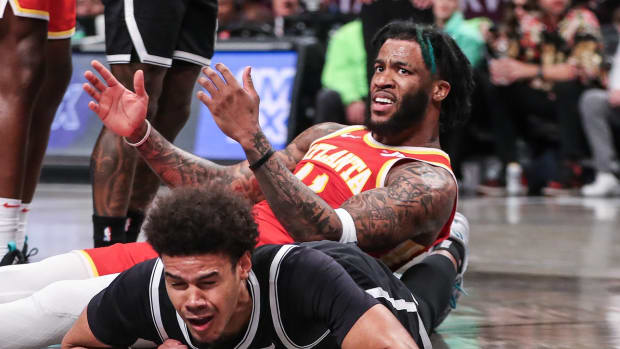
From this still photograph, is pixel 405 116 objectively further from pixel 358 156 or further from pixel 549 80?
pixel 549 80

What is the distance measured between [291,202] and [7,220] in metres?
1.07

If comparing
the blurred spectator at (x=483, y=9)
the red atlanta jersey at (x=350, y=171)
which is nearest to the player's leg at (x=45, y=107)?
the red atlanta jersey at (x=350, y=171)

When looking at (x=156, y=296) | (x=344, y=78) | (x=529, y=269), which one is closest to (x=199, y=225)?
(x=156, y=296)

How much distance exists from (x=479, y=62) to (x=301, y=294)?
20.9ft

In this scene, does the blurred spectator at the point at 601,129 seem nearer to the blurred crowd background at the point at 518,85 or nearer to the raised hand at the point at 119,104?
the blurred crowd background at the point at 518,85

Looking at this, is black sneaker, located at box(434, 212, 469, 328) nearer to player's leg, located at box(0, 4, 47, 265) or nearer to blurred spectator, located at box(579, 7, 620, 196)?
player's leg, located at box(0, 4, 47, 265)

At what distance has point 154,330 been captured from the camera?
2346 mm

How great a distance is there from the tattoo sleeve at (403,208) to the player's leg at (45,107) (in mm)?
1335

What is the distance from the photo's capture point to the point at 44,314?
251 cm

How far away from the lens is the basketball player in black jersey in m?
2.13

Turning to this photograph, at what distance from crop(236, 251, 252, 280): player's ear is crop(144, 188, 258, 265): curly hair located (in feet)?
0.04

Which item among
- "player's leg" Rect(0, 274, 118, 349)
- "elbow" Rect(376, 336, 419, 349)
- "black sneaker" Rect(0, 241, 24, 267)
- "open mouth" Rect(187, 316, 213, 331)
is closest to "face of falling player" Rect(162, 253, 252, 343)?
"open mouth" Rect(187, 316, 213, 331)

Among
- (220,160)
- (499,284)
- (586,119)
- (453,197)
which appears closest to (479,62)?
(586,119)

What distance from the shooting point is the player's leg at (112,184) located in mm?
3357
